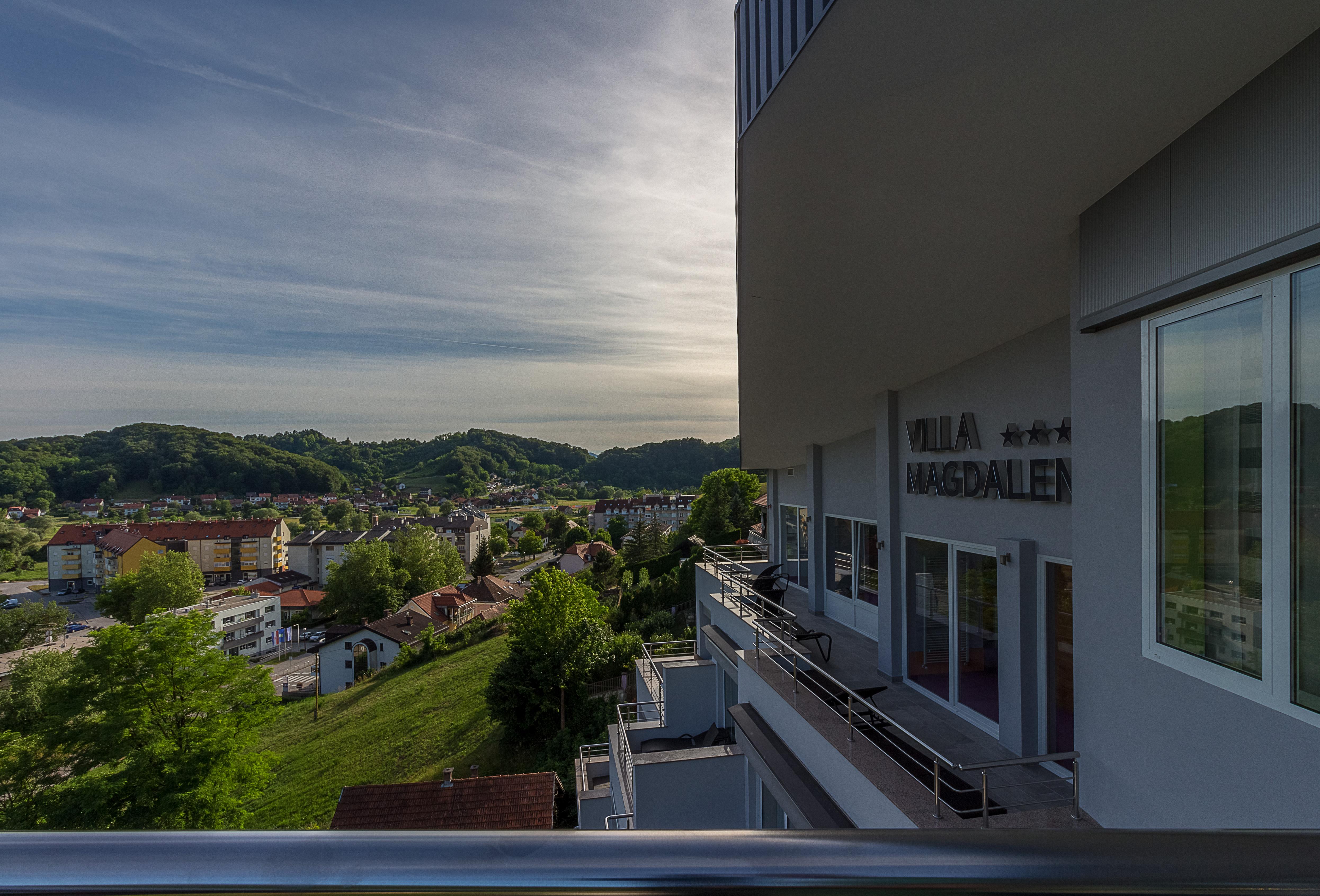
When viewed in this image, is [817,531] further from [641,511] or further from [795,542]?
[641,511]

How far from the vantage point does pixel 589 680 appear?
30.1 meters

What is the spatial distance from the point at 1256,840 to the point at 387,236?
1937 cm

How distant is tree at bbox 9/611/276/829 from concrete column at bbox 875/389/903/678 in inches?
839

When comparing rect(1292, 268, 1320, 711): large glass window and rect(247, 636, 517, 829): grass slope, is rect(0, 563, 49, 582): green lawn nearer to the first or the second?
rect(247, 636, 517, 829): grass slope

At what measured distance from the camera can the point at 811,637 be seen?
11453 mm

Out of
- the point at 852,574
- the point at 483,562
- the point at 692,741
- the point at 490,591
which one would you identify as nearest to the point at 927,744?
the point at 852,574

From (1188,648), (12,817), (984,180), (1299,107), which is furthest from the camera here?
(12,817)

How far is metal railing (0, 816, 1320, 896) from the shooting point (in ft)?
2.20

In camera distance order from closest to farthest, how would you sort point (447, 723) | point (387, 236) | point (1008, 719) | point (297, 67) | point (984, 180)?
point (984, 180)
point (1008, 719)
point (297, 67)
point (387, 236)
point (447, 723)

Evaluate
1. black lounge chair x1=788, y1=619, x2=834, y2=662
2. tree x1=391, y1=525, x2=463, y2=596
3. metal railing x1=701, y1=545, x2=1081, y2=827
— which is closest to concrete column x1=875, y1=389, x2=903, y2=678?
black lounge chair x1=788, y1=619, x2=834, y2=662

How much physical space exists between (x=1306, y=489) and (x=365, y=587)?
77.2 metres

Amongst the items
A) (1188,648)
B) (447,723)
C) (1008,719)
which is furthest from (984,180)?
(447,723)

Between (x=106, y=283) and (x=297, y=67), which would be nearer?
(x=297, y=67)

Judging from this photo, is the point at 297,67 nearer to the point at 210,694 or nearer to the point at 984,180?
the point at 984,180
